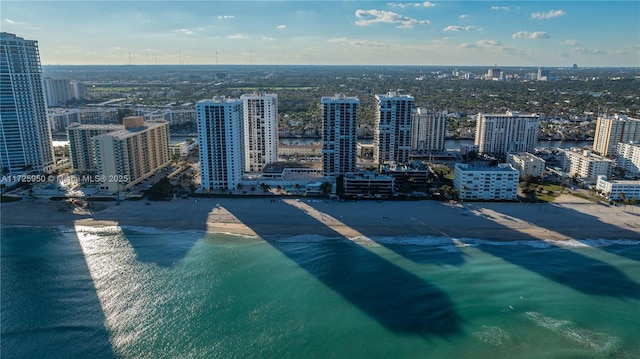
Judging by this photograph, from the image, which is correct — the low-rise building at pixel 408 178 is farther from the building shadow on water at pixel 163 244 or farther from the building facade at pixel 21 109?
the building facade at pixel 21 109

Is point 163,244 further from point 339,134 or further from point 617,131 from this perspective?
point 617,131

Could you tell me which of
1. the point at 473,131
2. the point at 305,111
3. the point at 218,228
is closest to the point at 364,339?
the point at 218,228

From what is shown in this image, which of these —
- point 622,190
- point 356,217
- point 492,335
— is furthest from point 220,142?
point 622,190

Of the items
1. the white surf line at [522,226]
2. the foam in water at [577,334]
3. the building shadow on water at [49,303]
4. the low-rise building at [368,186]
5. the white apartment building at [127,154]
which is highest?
the white apartment building at [127,154]

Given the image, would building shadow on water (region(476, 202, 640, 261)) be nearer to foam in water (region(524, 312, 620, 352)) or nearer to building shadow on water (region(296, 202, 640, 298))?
building shadow on water (region(296, 202, 640, 298))

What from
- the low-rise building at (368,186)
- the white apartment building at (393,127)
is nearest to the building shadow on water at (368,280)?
the low-rise building at (368,186)

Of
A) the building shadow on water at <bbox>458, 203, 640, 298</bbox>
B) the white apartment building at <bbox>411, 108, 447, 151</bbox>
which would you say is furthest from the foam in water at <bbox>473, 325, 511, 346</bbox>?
the white apartment building at <bbox>411, 108, 447, 151</bbox>
